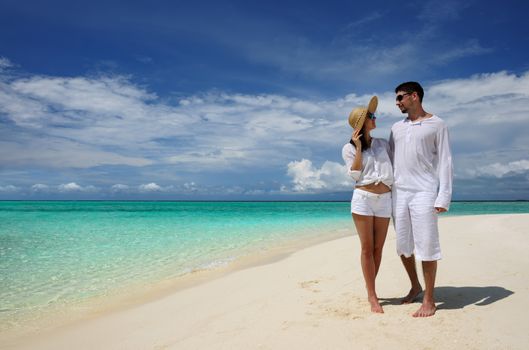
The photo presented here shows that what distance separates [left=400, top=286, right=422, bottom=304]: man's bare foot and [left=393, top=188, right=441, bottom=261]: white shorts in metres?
0.60

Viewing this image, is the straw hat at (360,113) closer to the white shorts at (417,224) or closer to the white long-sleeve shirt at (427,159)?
the white long-sleeve shirt at (427,159)

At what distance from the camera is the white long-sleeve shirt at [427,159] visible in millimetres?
3559

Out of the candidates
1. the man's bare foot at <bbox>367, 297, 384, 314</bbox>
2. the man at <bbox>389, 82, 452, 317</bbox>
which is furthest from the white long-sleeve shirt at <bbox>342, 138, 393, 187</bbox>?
the man's bare foot at <bbox>367, 297, 384, 314</bbox>

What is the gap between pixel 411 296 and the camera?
4.09m

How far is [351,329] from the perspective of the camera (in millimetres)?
3285

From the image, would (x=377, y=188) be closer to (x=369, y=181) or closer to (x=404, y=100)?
(x=369, y=181)

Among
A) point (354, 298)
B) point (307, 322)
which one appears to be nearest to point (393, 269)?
point (354, 298)

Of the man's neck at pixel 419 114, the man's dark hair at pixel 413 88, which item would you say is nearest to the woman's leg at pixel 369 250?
the man's neck at pixel 419 114

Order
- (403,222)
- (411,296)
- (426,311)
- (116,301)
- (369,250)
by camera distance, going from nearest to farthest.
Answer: (426,311)
(403,222)
(369,250)
(411,296)
(116,301)

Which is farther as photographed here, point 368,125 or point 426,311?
point 368,125

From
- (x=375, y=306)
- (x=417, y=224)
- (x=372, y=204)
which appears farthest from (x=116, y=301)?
(x=417, y=224)

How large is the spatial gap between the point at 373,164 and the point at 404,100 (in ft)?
2.48

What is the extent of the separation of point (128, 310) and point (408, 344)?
3811 mm

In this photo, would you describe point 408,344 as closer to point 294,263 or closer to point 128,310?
point 128,310
